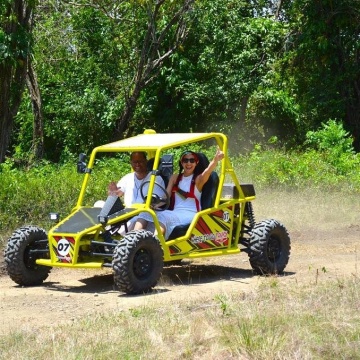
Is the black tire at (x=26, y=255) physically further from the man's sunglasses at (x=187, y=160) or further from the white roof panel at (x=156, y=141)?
the man's sunglasses at (x=187, y=160)

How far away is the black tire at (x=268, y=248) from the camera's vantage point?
432 inches

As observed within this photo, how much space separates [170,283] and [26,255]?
63.6 inches

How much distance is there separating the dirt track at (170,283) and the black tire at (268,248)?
162 millimetres

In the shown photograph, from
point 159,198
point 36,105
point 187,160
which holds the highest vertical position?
point 36,105

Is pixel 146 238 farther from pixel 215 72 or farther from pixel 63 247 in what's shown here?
pixel 215 72

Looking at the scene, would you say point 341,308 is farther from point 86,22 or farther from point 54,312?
point 86,22

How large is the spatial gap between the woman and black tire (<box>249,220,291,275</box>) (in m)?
0.78

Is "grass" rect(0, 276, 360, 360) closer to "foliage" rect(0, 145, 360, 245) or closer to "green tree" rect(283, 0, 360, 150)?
"foliage" rect(0, 145, 360, 245)

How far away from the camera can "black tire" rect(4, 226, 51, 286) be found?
411 inches

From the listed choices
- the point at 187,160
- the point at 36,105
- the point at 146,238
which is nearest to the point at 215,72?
the point at 36,105

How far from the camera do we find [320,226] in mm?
15711

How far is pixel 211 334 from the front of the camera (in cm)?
737

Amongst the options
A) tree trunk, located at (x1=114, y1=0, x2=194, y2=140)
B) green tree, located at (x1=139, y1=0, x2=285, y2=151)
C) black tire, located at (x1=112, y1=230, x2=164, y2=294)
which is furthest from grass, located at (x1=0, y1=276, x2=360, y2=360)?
green tree, located at (x1=139, y1=0, x2=285, y2=151)

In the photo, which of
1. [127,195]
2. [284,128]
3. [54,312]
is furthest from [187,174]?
[284,128]
